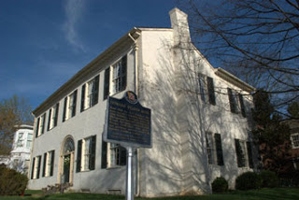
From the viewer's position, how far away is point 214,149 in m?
15.1

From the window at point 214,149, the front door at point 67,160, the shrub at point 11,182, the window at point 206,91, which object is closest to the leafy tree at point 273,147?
the window at point 206,91

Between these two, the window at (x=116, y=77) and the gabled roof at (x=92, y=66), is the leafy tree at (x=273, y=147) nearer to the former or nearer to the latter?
the window at (x=116, y=77)

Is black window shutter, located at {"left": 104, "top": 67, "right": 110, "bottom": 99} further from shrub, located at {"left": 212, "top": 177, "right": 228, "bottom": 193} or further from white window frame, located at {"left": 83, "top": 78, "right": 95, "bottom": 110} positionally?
shrub, located at {"left": 212, "top": 177, "right": 228, "bottom": 193}

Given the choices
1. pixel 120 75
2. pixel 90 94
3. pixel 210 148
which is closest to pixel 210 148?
pixel 210 148

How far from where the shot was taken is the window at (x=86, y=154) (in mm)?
15197

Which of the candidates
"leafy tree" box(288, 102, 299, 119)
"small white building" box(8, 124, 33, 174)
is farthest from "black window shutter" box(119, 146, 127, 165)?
"small white building" box(8, 124, 33, 174)

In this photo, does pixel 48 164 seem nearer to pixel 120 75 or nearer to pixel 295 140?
pixel 120 75

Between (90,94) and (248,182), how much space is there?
1133 cm

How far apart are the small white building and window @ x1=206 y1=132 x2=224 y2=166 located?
28.9m

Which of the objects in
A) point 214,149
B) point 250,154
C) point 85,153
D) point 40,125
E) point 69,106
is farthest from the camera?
point 40,125

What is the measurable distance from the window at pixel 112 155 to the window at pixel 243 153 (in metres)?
8.18

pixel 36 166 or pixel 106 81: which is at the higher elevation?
pixel 106 81

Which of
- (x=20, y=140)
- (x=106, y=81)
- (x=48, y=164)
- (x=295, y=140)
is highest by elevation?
(x=106, y=81)

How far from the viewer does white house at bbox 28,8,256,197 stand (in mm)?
12430
